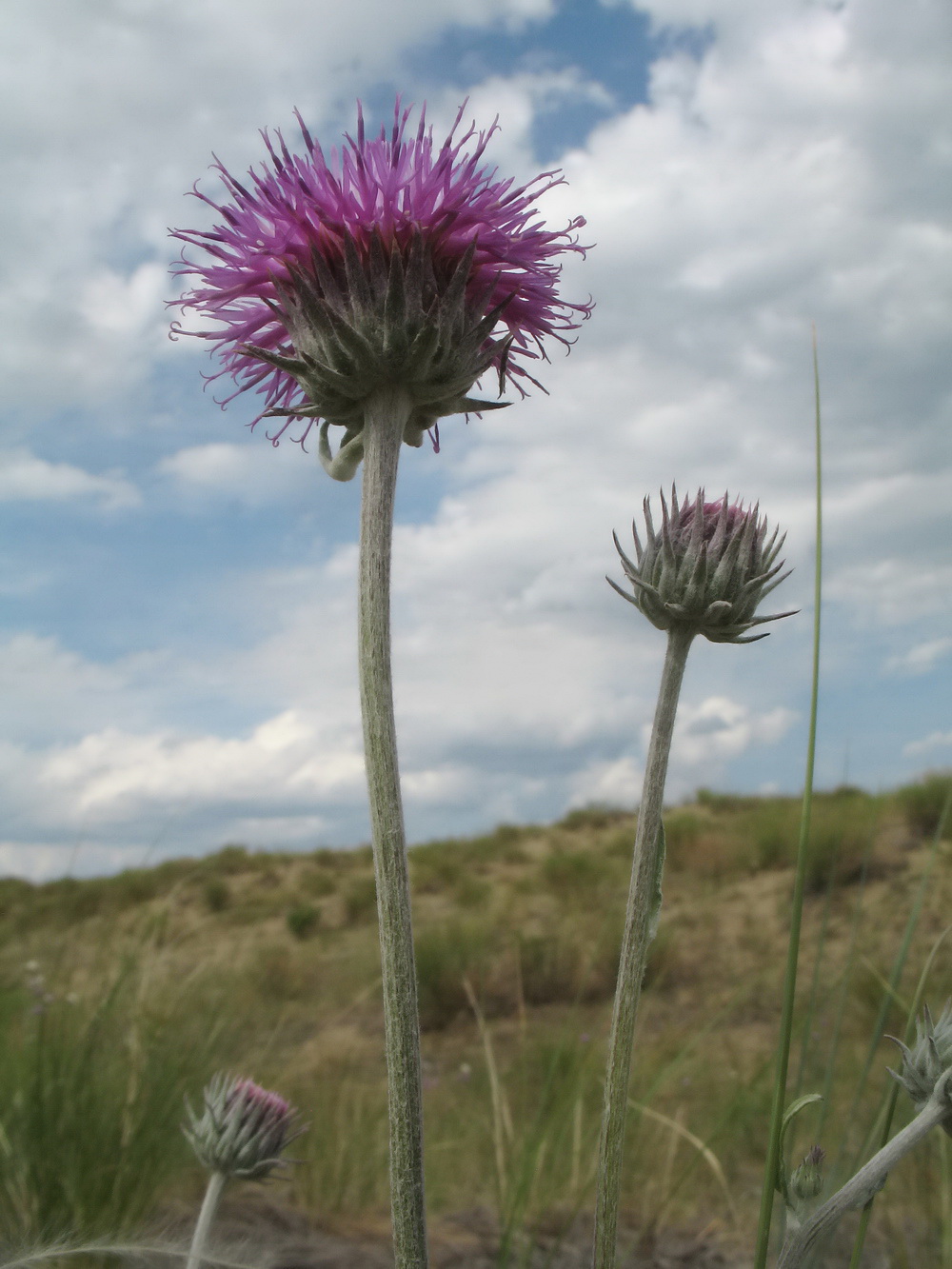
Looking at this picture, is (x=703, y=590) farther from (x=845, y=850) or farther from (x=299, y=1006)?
(x=845, y=850)

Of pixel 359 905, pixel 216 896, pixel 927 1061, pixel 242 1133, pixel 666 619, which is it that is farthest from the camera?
pixel 216 896

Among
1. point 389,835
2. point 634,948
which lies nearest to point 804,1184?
point 634,948

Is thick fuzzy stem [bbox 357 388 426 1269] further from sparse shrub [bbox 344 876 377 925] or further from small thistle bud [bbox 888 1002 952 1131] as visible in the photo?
sparse shrub [bbox 344 876 377 925]

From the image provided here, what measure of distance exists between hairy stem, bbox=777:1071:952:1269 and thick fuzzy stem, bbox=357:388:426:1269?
66cm

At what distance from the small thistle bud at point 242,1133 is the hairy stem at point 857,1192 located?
1.45m

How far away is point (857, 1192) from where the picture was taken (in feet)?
5.62

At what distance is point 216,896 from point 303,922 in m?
4.03

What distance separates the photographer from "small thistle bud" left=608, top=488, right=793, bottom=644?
2.07 m

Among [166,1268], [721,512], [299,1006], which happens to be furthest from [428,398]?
[299,1006]

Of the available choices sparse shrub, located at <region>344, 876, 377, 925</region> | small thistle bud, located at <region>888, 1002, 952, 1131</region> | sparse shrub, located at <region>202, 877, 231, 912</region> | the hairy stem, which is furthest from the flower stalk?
sparse shrub, located at <region>202, 877, 231, 912</region>

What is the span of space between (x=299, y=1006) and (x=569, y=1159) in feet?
26.0

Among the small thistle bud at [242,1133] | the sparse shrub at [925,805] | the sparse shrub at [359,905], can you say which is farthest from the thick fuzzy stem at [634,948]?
the sparse shrub at [359,905]

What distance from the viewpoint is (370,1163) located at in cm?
647

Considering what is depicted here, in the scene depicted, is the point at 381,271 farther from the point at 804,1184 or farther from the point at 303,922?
the point at 303,922
